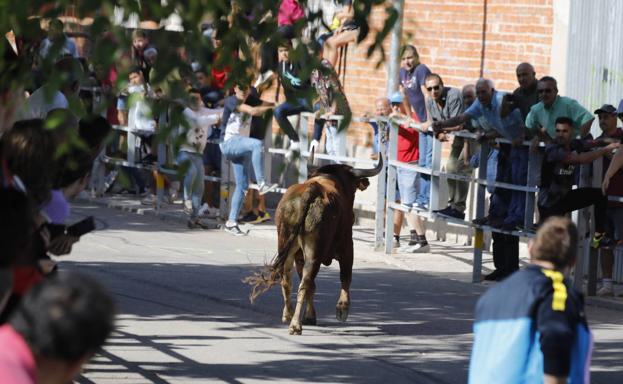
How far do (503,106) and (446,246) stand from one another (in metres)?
3.40

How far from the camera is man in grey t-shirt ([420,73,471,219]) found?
51.6ft

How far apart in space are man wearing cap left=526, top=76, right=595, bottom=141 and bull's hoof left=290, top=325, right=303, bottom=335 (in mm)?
3585

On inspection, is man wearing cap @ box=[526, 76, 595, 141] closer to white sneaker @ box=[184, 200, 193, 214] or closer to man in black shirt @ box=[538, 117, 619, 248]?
man in black shirt @ box=[538, 117, 619, 248]

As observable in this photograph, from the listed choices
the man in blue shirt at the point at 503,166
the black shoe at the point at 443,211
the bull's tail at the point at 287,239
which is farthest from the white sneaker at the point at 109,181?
the bull's tail at the point at 287,239

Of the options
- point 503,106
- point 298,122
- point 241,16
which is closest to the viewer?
point 241,16

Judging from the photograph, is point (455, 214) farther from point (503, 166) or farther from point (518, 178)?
point (518, 178)

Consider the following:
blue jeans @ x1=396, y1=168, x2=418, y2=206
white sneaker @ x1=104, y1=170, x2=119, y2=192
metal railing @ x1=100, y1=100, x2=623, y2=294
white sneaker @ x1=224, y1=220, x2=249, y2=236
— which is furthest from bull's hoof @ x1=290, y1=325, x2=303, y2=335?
white sneaker @ x1=104, y1=170, x2=119, y2=192

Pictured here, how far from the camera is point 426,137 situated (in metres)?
16.4

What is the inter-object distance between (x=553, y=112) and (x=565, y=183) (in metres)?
0.87

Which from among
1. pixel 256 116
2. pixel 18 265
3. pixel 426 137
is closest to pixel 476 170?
pixel 426 137

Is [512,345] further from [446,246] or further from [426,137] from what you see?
[446,246]

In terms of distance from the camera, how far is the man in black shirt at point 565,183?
13633mm

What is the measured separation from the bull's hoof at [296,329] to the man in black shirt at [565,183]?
3.08 m

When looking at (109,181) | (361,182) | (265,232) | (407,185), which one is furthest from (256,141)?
(361,182)
